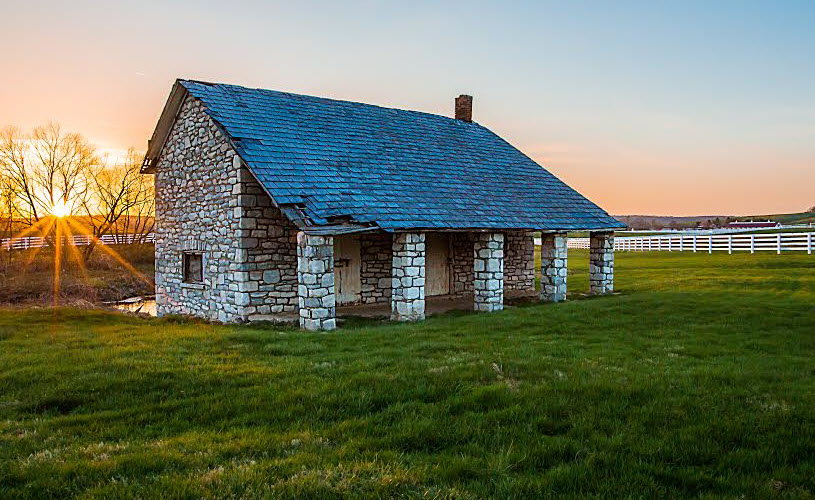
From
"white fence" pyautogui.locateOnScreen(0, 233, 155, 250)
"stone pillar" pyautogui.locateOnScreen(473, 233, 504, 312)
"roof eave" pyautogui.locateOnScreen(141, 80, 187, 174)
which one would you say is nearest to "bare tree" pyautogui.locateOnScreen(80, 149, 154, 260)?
"white fence" pyautogui.locateOnScreen(0, 233, 155, 250)

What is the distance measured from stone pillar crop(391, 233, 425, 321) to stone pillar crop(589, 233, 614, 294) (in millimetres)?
7831

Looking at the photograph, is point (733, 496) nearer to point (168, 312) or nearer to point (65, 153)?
point (168, 312)

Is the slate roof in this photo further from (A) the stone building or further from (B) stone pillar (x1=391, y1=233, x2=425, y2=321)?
(B) stone pillar (x1=391, y1=233, x2=425, y2=321)

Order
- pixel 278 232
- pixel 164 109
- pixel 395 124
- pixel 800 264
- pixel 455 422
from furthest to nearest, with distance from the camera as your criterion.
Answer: pixel 800 264 < pixel 395 124 < pixel 164 109 < pixel 278 232 < pixel 455 422

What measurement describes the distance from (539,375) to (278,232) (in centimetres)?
962

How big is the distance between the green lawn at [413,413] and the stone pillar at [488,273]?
4.31 metres

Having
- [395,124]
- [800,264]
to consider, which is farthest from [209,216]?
[800,264]

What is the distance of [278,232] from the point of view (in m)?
15.8

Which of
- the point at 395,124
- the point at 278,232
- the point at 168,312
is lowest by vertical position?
the point at 168,312

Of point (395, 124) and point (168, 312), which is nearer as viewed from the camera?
point (168, 312)

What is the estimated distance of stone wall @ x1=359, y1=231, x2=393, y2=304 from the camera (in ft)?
59.0

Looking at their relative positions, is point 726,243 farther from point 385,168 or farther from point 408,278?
point 408,278

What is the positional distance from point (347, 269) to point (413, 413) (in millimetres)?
11537

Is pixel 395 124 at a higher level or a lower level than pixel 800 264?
higher
